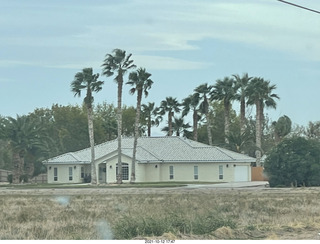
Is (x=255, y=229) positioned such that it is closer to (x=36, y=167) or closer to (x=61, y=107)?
(x=36, y=167)

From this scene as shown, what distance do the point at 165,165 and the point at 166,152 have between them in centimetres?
226

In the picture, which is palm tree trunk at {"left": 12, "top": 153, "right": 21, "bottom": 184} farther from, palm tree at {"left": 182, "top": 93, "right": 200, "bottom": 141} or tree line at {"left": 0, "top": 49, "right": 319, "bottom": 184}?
palm tree at {"left": 182, "top": 93, "right": 200, "bottom": 141}

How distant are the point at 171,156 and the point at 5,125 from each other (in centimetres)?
2032

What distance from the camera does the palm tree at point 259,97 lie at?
9075 cm

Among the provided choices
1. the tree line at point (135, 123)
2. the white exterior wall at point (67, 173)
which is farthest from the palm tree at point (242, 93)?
the white exterior wall at point (67, 173)

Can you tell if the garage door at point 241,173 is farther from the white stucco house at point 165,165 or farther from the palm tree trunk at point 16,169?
the palm tree trunk at point 16,169

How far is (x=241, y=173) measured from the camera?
88125mm

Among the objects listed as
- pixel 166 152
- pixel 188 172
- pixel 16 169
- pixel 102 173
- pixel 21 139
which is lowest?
pixel 188 172

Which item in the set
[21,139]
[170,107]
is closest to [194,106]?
[170,107]

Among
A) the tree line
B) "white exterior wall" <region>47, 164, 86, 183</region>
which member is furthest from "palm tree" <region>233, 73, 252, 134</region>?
"white exterior wall" <region>47, 164, 86, 183</region>

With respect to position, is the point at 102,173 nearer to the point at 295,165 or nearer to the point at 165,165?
the point at 165,165

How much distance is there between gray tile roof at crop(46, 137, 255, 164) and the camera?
86.9 metres

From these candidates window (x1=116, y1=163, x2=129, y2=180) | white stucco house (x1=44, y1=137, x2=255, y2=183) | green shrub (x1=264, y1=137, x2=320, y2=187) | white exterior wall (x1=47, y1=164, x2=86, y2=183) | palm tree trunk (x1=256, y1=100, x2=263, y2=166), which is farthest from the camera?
white exterior wall (x1=47, y1=164, x2=86, y2=183)

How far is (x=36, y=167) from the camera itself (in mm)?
95938
